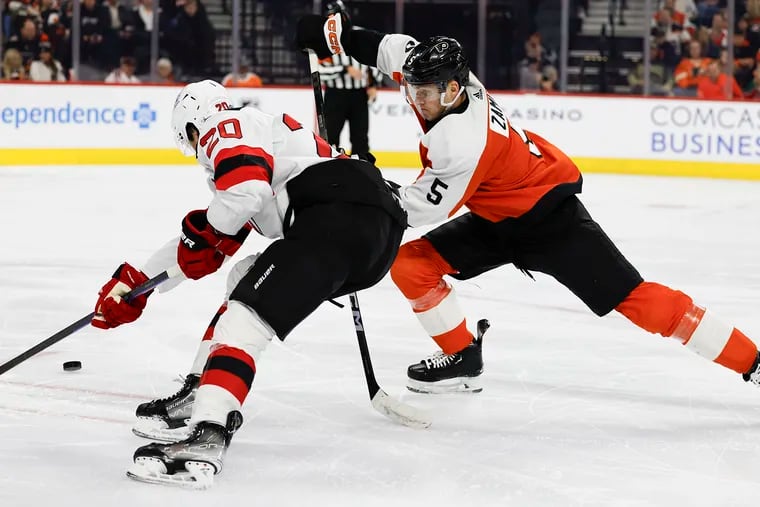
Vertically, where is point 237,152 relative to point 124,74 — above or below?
above

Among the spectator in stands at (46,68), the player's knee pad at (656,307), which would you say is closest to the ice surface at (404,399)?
the player's knee pad at (656,307)

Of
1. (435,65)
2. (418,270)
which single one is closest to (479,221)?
(418,270)

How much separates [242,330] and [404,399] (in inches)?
36.6

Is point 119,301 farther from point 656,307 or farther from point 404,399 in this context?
point 656,307

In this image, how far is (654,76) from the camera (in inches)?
369

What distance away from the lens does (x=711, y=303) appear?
177 inches

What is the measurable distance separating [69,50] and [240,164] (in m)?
7.41

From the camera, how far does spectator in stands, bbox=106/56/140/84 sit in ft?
30.6

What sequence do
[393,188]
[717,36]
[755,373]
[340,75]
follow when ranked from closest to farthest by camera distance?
[393,188] < [755,373] < [340,75] < [717,36]

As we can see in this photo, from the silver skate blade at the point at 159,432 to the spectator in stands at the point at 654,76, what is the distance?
7188 millimetres

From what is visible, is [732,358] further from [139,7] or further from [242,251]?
[139,7]

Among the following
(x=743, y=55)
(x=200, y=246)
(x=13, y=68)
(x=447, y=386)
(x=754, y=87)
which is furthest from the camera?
(x=743, y=55)

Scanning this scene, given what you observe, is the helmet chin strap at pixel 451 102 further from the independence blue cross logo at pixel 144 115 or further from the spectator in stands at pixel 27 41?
the spectator in stands at pixel 27 41

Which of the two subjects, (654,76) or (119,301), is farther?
(654,76)
